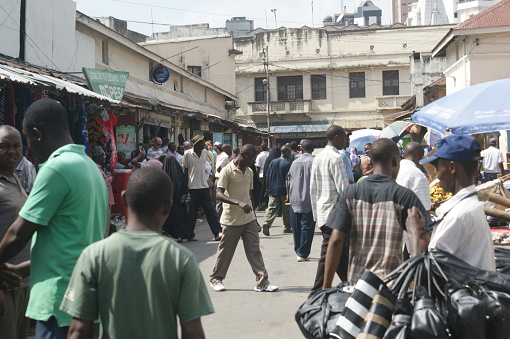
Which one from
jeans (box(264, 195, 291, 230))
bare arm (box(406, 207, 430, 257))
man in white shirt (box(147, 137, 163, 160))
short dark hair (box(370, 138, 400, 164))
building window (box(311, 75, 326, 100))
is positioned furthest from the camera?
building window (box(311, 75, 326, 100))

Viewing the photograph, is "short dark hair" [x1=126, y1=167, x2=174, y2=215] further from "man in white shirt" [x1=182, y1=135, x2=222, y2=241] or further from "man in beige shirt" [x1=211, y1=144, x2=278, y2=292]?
"man in white shirt" [x1=182, y1=135, x2=222, y2=241]

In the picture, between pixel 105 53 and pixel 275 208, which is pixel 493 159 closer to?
pixel 275 208

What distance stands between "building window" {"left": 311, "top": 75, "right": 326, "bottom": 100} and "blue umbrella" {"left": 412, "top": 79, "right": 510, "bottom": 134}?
4462 cm

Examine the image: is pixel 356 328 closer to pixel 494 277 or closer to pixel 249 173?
pixel 494 277

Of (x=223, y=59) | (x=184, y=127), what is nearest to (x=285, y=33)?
(x=223, y=59)

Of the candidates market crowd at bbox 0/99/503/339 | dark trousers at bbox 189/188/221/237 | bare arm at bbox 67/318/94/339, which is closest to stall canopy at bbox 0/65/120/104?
market crowd at bbox 0/99/503/339

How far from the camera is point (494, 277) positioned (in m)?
3.34

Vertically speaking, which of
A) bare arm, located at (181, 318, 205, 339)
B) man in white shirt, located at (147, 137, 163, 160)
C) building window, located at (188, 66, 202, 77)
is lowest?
bare arm, located at (181, 318, 205, 339)

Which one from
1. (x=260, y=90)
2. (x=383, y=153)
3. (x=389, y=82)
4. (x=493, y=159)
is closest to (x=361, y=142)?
(x=493, y=159)

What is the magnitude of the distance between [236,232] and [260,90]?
4667 cm

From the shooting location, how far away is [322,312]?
3.72 meters

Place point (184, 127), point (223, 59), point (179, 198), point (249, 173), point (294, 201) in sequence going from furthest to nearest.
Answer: point (223, 59) → point (184, 127) → point (179, 198) → point (294, 201) → point (249, 173)

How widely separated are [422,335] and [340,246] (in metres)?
1.64

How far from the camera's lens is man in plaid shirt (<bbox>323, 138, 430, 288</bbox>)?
14.6ft
